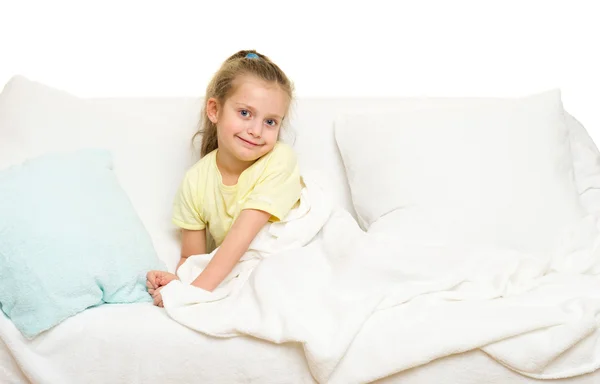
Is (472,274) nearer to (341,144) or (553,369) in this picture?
(553,369)

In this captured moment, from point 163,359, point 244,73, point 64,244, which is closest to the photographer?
point 163,359

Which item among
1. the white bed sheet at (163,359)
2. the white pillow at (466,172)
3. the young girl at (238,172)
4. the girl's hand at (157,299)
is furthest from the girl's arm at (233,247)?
the white pillow at (466,172)

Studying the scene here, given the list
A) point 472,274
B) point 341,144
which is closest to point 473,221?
point 472,274

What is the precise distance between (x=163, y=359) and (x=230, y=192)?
25.5 inches

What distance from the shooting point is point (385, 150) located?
2545 mm

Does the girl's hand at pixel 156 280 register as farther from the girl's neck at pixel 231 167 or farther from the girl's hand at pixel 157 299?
the girl's neck at pixel 231 167

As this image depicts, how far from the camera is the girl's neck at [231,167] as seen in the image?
244 cm

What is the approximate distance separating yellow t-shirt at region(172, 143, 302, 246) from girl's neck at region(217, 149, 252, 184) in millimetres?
22

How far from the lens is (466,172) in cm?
245

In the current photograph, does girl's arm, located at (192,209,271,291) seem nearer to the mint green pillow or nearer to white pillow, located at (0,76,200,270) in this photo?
the mint green pillow

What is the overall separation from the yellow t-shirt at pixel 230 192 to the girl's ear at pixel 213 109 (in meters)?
0.11

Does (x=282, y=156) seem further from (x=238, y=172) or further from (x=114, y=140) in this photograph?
(x=114, y=140)

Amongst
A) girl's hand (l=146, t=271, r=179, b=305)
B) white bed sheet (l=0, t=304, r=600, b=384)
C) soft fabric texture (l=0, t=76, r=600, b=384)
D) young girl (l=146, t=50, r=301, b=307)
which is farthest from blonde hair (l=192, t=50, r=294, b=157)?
white bed sheet (l=0, t=304, r=600, b=384)

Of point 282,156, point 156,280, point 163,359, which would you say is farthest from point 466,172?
point 163,359
